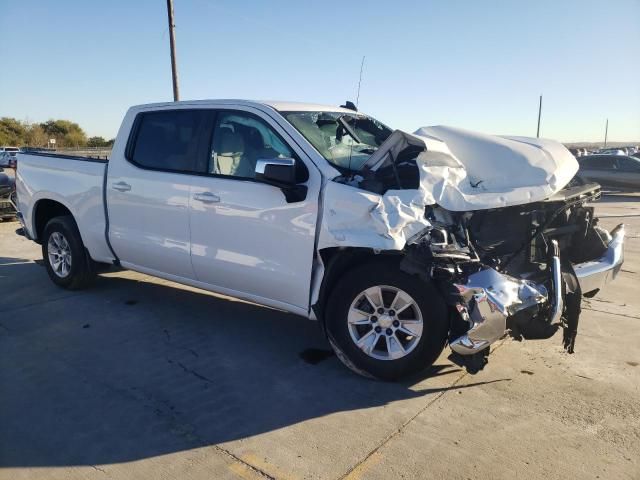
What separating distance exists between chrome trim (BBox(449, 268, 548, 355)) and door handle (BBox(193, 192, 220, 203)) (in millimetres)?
2027

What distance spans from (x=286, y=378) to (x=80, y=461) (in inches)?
56.2

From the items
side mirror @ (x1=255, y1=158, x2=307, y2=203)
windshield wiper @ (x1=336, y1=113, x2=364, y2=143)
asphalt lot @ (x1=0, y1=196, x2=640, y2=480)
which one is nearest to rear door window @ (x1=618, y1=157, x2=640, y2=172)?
asphalt lot @ (x1=0, y1=196, x2=640, y2=480)

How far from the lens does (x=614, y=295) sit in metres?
5.97

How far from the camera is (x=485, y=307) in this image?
3.23 metres

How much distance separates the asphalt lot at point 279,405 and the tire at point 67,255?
0.84m

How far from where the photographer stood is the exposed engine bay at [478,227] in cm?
333

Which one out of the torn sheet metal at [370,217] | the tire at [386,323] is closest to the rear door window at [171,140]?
the torn sheet metal at [370,217]

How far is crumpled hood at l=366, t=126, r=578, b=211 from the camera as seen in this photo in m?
3.52

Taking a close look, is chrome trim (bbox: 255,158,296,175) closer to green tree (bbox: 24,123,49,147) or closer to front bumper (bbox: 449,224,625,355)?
front bumper (bbox: 449,224,625,355)

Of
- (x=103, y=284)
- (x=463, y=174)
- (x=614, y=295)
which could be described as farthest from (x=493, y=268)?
(x=103, y=284)

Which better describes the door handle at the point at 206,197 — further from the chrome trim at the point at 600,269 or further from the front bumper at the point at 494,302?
the chrome trim at the point at 600,269

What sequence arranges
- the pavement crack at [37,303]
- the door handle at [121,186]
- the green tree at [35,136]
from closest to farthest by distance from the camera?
1. the door handle at [121,186]
2. the pavement crack at [37,303]
3. the green tree at [35,136]

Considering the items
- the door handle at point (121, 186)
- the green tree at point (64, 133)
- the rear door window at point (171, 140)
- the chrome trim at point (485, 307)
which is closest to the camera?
the chrome trim at point (485, 307)

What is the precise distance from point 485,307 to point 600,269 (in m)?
1.33
